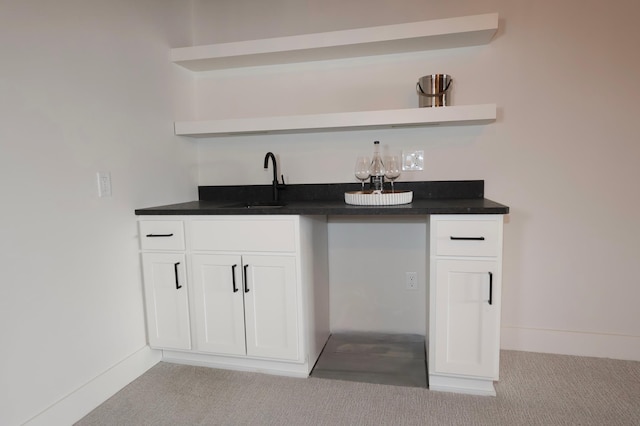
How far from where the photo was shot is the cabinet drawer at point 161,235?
2010mm

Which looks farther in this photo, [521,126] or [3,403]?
[521,126]

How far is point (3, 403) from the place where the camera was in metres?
1.40

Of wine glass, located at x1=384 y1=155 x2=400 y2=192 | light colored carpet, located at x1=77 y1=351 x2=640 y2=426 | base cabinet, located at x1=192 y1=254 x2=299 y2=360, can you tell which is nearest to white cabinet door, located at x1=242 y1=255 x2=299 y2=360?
base cabinet, located at x1=192 y1=254 x2=299 y2=360

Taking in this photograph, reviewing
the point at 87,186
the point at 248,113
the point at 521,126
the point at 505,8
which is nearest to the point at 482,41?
the point at 505,8

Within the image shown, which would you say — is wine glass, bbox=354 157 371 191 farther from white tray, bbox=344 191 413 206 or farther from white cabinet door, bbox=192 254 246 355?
white cabinet door, bbox=192 254 246 355

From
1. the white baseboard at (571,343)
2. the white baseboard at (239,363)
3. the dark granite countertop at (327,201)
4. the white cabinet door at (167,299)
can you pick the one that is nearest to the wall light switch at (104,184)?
the dark granite countertop at (327,201)

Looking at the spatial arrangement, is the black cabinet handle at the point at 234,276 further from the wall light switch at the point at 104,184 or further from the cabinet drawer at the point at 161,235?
the wall light switch at the point at 104,184

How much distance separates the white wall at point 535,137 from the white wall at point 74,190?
2.93 feet

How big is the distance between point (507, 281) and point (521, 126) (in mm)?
930

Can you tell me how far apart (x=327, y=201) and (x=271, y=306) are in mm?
738

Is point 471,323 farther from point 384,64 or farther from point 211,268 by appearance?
point 384,64

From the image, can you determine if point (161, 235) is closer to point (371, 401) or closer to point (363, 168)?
point (363, 168)

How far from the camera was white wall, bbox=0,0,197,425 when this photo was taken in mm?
1442

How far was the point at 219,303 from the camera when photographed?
6.57ft
